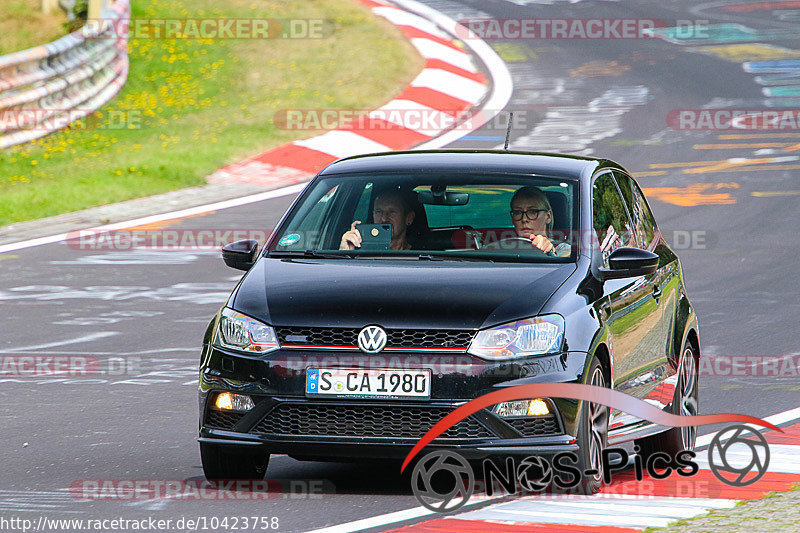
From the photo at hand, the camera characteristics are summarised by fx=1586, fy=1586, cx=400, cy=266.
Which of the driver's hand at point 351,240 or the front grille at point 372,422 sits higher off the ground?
the driver's hand at point 351,240

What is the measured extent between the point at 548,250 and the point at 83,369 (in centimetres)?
405

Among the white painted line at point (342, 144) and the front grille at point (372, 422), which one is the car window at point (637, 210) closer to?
the front grille at point (372, 422)

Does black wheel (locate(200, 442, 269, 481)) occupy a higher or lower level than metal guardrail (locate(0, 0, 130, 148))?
lower

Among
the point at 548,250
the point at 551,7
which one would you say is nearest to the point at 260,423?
the point at 548,250

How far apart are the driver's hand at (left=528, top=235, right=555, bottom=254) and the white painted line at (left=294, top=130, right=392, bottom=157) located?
1122 centimetres

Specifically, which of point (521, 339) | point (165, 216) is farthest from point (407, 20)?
point (521, 339)

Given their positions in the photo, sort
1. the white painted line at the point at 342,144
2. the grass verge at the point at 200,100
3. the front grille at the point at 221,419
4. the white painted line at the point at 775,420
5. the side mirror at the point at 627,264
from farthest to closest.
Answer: the white painted line at the point at 342,144, the grass verge at the point at 200,100, the white painted line at the point at 775,420, the side mirror at the point at 627,264, the front grille at the point at 221,419

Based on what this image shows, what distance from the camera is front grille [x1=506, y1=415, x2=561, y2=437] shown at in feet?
22.3

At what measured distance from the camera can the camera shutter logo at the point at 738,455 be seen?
7.49m

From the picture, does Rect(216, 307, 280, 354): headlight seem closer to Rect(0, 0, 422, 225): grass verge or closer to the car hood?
the car hood

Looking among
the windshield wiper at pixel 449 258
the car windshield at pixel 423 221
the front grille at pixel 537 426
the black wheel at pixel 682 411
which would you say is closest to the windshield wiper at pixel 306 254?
the car windshield at pixel 423 221

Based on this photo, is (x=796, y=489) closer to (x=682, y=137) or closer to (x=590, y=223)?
(x=590, y=223)

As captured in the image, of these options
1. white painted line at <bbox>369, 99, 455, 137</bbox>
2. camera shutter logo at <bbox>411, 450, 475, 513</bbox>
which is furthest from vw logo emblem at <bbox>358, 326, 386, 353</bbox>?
white painted line at <bbox>369, 99, 455, 137</bbox>

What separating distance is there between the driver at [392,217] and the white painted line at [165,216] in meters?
7.85
